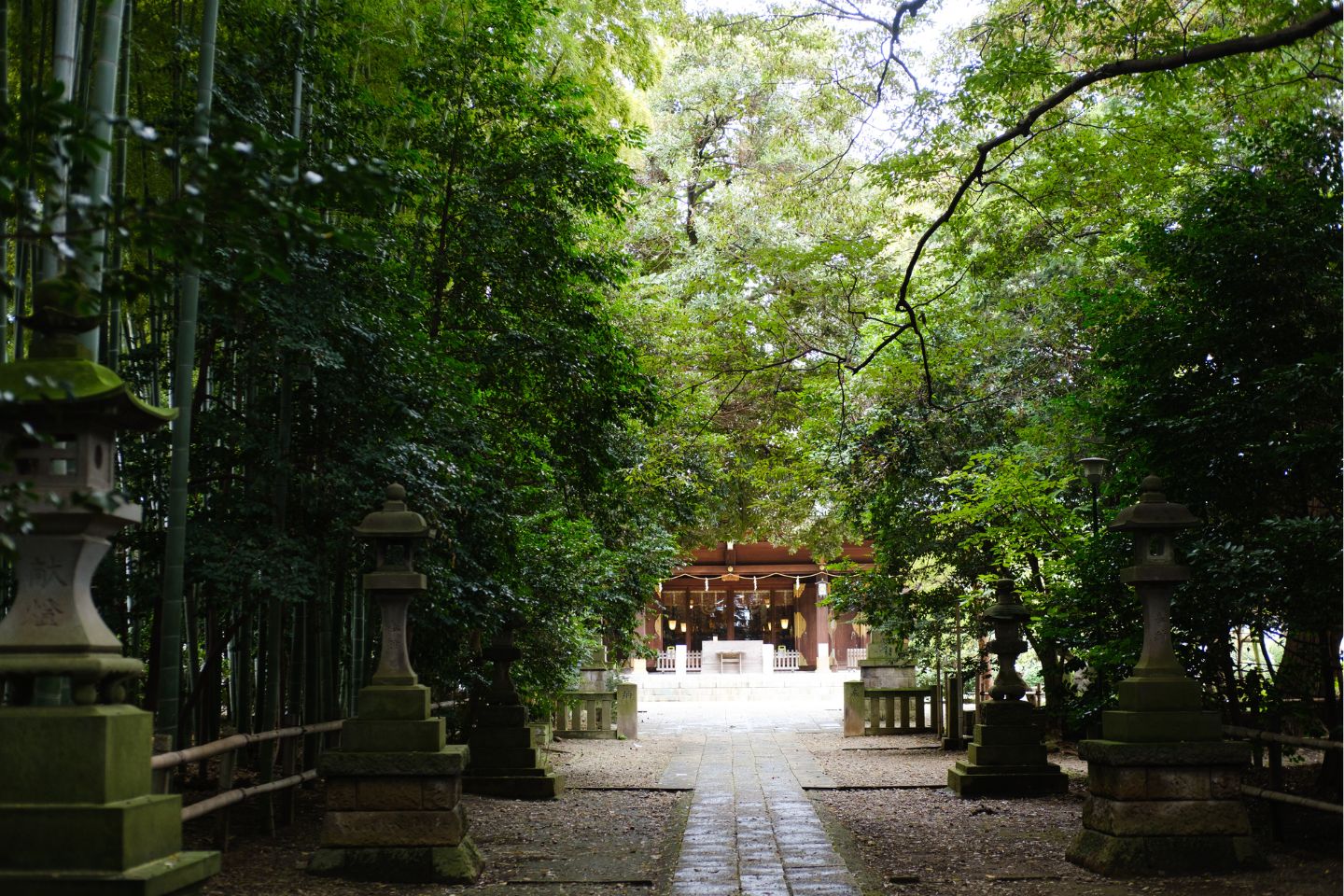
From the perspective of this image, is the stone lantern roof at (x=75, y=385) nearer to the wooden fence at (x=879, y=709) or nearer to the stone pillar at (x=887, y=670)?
the wooden fence at (x=879, y=709)

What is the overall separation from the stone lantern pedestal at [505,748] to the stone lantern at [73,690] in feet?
21.2

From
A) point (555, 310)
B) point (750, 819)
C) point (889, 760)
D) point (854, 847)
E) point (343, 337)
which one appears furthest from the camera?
point (889, 760)

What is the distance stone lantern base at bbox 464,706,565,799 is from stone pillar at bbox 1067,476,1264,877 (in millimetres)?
5196

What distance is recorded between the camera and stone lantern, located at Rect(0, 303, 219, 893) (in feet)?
11.7

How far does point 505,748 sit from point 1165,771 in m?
5.90

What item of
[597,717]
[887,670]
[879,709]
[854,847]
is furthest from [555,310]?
[887,670]

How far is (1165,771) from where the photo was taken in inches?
247

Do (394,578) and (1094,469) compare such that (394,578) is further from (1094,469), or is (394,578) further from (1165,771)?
(1094,469)

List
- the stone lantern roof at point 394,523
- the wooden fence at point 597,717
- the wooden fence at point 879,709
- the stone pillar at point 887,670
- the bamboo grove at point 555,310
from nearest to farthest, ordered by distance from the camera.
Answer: the bamboo grove at point 555,310 → the stone lantern roof at point 394,523 → the wooden fence at point 597,717 → the wooden fence at point 879,709 → the stone pillar at point 887,670

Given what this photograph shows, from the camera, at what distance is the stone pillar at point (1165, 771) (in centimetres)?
623

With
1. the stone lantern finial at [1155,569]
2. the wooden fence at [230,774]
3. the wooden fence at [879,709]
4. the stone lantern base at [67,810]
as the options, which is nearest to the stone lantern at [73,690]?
the stone lantern base at [67,810]

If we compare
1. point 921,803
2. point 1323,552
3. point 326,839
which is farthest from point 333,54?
point 921,803

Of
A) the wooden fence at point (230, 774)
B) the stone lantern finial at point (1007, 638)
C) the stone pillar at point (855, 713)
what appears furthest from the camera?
the stone pillar at point (855, 713)

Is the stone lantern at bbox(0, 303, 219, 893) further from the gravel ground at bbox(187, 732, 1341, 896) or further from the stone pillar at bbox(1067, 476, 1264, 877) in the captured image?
the stone pillar at bbox(1067, 476, 1264, 877)
